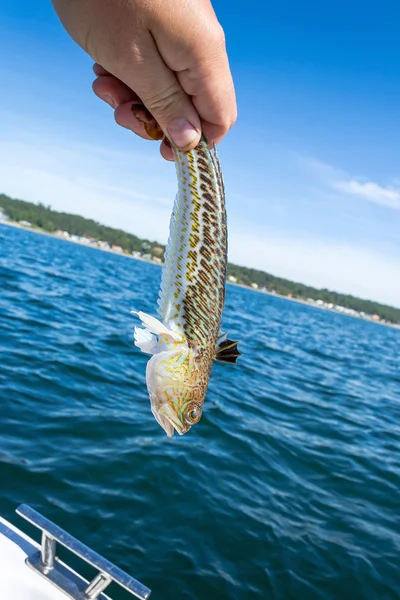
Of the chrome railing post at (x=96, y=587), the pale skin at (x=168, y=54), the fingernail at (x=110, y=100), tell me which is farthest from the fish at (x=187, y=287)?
the chrome railing post at (x=96, y=587)

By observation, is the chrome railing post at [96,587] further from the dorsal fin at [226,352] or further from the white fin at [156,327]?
the white fin at [156,327]

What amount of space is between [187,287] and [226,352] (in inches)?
26.2

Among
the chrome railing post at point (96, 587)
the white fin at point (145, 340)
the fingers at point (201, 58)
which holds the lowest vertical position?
the chrome railing post at point (96, 587)

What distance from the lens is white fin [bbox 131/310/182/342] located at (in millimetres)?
3260

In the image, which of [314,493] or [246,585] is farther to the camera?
[314,493]

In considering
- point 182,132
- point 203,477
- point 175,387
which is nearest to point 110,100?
point 182,132

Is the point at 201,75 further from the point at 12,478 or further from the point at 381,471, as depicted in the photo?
the point at 381,471

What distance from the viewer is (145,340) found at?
3428 mm

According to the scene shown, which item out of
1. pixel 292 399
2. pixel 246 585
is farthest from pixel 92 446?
pixel 292 399

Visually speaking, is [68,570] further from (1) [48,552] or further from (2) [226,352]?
(2) [226,352]

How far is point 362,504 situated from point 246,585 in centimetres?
522

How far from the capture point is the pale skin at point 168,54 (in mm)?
2371

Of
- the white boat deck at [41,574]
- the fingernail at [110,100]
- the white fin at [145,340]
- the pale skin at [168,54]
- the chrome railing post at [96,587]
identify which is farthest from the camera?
the chrome railing post at [96,587]

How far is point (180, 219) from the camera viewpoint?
135 inches
